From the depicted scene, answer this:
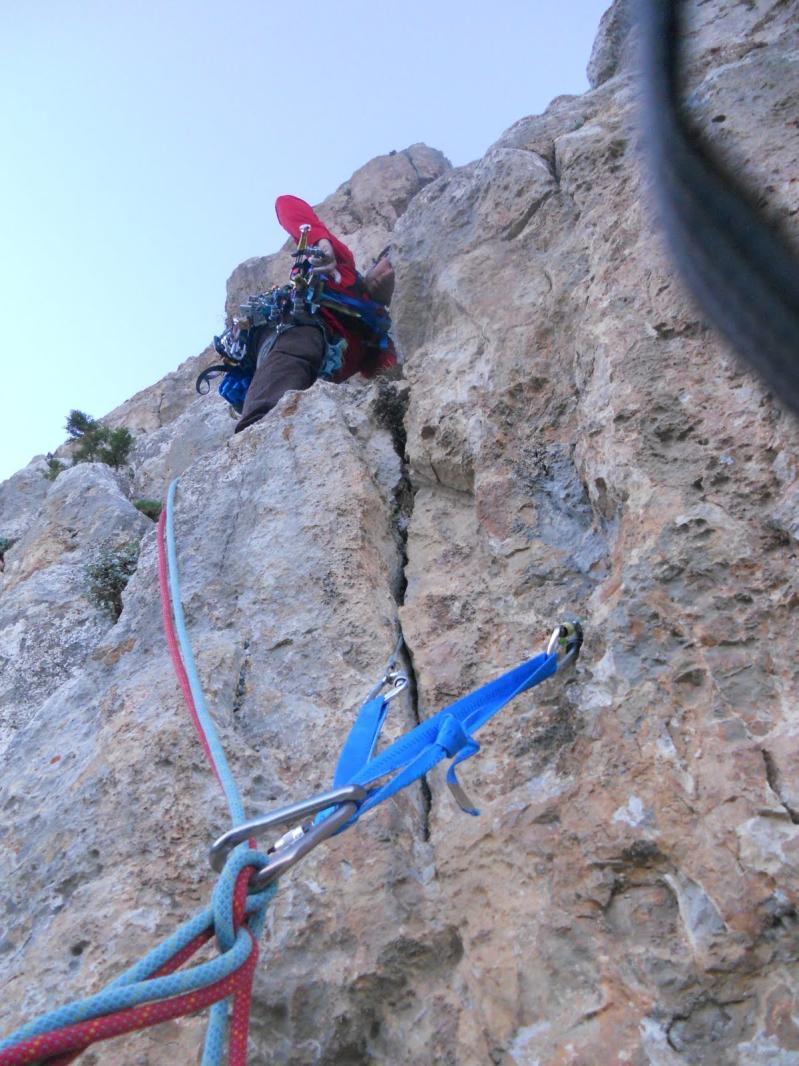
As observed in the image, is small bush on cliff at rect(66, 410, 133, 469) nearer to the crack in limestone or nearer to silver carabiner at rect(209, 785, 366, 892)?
the crack in limestone

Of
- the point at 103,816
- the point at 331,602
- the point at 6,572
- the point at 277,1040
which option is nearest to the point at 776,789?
the point at 277,1040

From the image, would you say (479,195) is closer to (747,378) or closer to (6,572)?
(747,378)

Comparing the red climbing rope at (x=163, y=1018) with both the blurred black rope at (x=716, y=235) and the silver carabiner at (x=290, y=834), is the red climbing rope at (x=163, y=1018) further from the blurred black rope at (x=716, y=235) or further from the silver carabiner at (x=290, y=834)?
the blurred black rope at (x=716, y=235)

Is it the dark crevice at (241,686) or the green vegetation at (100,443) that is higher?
the green vegetation at (100,443)

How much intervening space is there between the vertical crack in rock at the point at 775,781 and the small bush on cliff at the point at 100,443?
678 cm

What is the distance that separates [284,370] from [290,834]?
12.1ft

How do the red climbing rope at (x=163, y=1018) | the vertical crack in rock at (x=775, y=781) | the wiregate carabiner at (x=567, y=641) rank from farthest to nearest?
the wiregate carabiner at (x=567, y=641) → the vertical crack in rock at (x=775, y=781) → the red climbing rope at (x=163, y=1018)

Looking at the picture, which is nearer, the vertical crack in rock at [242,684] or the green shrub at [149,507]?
the vertical crack in rock at [242,684]

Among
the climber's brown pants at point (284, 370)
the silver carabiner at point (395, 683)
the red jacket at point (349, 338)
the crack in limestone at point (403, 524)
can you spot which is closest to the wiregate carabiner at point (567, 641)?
the silver carabiner at point (395, 683)

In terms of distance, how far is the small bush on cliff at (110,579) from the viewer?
3.75 metres

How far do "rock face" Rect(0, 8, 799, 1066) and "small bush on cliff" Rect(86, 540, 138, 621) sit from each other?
15 cm

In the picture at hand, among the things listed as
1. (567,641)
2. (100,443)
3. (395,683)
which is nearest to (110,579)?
(395,683)

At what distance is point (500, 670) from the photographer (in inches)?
91.3

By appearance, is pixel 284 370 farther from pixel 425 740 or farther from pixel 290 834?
pixel 290 834
